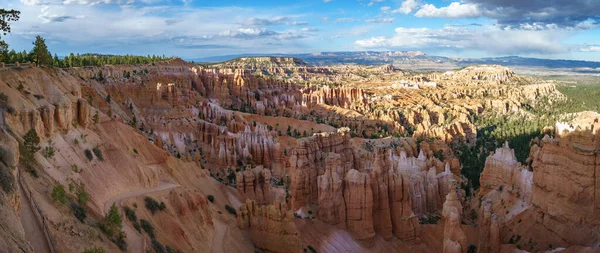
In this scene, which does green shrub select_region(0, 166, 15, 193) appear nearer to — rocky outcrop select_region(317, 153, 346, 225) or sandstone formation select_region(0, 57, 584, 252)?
sandstone formation select_region(0, 57, 584, 252)

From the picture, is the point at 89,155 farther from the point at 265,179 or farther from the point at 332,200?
the point at 265,179

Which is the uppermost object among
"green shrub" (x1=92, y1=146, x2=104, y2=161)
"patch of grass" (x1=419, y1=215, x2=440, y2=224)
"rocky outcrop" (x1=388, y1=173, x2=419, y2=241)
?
"green shrub" (x1=92, y1=146, x2=104, y2=161)

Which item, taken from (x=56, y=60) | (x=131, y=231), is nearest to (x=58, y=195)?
(x=131, y=231)

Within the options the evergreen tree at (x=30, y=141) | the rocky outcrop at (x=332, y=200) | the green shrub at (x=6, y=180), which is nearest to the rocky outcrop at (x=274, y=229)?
the rocky outcrop at (x=332, y=200)

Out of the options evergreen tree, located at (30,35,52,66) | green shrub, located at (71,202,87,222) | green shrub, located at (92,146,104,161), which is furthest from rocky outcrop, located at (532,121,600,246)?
evergreen tree, located at (30,35,52,66)

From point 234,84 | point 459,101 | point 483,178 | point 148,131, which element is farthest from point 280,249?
point 459,101

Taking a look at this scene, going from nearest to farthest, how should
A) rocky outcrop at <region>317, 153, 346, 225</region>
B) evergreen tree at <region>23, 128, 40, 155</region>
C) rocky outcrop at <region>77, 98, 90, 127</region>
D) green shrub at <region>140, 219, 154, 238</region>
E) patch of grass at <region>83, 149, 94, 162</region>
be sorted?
evergreen tree at <region>23, 128, 40, 155</region>, green shrub at <region>140, 219, 154, 238</region>, patch of grass at <region>83, 149, 94, 162</region>, rocky outcrop at <region>77, 98, 90, 127</region>, rocky outcrop at <region>317, 153, 346, 225</region>

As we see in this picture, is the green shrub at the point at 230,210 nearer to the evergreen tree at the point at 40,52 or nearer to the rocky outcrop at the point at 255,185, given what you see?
the rocky outcrop at the point at 255,185

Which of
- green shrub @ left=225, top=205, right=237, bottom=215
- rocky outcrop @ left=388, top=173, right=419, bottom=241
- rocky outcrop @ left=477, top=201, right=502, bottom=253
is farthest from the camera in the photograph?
rocky outcrop @ left=388, top=173, right=419, bottom=241
